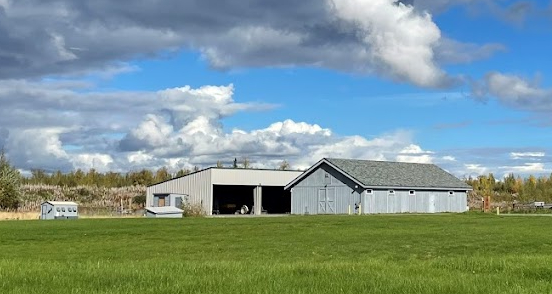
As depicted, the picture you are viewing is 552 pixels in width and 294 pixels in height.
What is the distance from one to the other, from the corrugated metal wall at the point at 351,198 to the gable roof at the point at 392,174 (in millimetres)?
666

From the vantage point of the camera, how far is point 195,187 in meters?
73.0

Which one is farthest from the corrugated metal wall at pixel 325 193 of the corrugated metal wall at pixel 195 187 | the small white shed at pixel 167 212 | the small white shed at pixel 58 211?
the small white shed at pixel 58 211

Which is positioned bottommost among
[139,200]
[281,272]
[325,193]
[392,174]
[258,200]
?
[281,272]

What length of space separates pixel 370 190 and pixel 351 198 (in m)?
1.94

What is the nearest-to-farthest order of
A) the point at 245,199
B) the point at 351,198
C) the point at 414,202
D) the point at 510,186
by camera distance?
1. the point at 351,198
2. the point at 414,202
3. the point at 245,199
4. the point at 510,186

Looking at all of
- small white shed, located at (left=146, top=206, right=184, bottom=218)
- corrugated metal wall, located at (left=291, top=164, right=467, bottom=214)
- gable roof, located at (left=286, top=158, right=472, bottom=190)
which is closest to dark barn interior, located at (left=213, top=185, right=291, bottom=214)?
corrugated metal wall, located at (left=291, top=164, right=467, bottom=214)

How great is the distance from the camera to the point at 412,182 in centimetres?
6944

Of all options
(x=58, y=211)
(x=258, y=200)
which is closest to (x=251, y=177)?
(x=258, y=200)

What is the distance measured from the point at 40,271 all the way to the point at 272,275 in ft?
13.2

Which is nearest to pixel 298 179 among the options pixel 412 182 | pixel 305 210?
pixel 305 210

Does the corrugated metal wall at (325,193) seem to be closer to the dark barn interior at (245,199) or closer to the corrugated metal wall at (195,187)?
the corrugated metal wall at (195,187)

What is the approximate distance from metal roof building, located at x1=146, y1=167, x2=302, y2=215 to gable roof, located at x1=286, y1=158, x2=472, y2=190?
5.65m

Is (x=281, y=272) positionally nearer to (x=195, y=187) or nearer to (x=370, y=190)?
(x=370, y=190)

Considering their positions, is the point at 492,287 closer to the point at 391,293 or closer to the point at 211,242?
the point at 391,293
